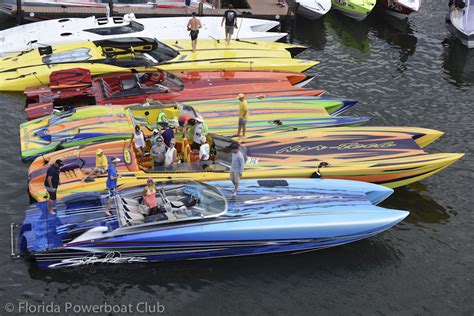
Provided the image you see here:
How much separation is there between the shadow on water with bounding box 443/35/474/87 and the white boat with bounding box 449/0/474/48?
316mm

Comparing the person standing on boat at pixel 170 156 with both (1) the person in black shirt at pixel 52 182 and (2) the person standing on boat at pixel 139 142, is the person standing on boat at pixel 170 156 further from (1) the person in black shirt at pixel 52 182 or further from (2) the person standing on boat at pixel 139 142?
(1) the person in black shirt at pixel 52 182

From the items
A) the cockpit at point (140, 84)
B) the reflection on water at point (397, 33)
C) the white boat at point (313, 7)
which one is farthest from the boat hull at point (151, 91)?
the white boat at point (313, 7)

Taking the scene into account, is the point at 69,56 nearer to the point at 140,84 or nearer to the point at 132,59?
the point at 132,59

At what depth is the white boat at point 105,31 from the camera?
853 inches

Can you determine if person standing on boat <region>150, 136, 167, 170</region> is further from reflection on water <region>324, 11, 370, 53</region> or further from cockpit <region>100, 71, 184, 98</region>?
reflection on water <region>324, 11, 370, 53</region>

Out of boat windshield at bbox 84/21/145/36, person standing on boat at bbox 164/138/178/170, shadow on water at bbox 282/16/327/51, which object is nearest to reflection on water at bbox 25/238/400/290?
person standing on boat at bbox 164/138/178/170

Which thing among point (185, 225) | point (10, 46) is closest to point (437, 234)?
point (185, 225)

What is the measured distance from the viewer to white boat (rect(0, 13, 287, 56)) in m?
21.7

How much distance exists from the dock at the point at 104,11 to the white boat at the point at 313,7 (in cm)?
93

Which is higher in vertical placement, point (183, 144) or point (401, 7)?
point (401, 7)

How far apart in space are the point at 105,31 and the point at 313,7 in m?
10.3

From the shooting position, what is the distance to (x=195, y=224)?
12125mm

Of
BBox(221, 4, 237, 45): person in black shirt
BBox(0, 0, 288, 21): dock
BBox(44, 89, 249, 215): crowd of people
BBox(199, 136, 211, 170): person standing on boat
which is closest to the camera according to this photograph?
BBox(44, 89, 249, 215): crowd of people

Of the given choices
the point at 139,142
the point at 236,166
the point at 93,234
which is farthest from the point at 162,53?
the point at 93,234
